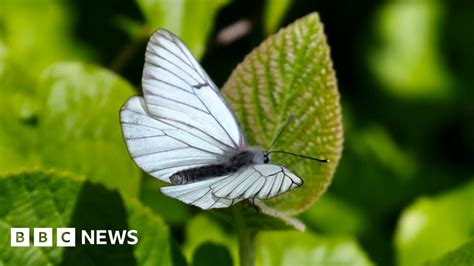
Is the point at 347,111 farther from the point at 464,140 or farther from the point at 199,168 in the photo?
the point at 199,168

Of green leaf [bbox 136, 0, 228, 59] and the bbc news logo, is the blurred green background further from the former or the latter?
the bbc news logo

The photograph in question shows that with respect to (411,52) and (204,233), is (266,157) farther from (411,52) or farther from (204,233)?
(411,52)

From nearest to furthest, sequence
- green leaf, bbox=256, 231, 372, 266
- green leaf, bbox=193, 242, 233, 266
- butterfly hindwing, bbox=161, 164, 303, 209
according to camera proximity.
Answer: butterfly hindwing, bbox=161, 164, 303, 209, green leaf, bbox=193, 242, 233, 266, green leaf, bbox=256, 231, 372, 266

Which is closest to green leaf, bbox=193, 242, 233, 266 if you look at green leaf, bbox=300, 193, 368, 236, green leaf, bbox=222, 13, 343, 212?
green leaf, bbox=222, 13, 343, 212

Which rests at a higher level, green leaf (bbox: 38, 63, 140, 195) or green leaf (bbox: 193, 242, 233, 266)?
green leaf (bbox: 38, 63, 140, 195)

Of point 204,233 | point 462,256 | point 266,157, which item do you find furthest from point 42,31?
point 462,256

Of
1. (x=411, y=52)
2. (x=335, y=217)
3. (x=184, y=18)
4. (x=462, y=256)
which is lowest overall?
(x=462, y=256)
